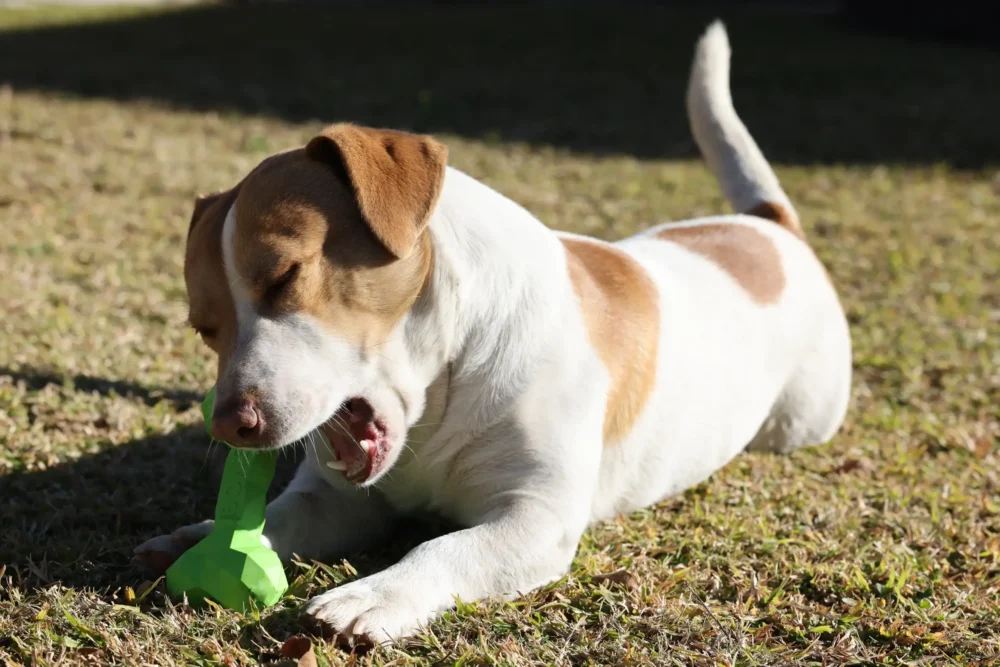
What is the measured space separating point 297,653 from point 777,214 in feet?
10.3

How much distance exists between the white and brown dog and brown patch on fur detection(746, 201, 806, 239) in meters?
1.15

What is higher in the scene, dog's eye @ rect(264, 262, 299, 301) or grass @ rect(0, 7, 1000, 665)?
dog's eye @ rect(264, 262, 299, 301)

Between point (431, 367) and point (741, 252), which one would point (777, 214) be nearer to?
point (741, 252)

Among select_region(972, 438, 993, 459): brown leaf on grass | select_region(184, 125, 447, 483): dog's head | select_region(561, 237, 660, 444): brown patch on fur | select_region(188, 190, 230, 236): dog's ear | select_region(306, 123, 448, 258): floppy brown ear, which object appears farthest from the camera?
select_region(972, 438, 993, 459): brown leaf on grass

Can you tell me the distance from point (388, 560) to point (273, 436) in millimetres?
736

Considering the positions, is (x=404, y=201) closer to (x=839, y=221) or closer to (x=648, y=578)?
(x=648, y=578)

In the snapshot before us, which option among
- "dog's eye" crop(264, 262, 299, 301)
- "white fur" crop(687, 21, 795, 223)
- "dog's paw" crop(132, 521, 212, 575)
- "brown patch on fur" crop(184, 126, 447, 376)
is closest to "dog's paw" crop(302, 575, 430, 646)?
"dog's paw" crop(132, 521, 212, 575)

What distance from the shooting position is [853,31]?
53.3 ft

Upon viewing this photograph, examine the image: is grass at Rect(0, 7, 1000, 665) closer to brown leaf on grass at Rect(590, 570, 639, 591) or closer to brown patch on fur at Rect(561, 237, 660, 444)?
brown leaf on grass at Rect(590, 570, 639, 591)

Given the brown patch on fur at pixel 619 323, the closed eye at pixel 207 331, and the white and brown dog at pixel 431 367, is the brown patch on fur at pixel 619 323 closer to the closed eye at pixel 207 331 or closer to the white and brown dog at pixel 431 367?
the white and brown dog at pixel 431 367

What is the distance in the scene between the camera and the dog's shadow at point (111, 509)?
10.4ft

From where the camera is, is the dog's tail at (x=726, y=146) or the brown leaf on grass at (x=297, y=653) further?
the dog's tail at (x=726, y=146)

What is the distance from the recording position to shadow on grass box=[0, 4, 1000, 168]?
10.4 meters

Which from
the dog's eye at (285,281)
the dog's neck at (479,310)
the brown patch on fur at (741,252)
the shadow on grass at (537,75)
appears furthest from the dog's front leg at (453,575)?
the shadow on grass at (537,75)
